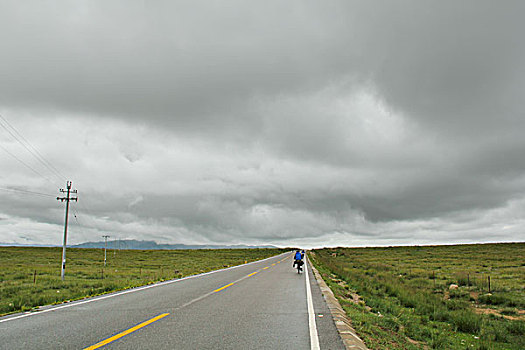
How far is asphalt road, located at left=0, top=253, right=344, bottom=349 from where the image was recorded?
6297 mm

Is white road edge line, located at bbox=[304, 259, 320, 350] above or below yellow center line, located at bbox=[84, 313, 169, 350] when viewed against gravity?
below

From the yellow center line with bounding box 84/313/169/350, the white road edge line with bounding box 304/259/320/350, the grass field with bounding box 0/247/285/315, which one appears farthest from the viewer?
the grass field with bounding box 0/247/285/315

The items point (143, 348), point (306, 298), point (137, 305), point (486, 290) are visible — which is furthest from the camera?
point (486, 290)

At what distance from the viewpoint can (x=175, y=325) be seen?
25.4 feet

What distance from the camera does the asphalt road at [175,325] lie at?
630cm

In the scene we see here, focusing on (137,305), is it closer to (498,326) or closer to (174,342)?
(174,342)

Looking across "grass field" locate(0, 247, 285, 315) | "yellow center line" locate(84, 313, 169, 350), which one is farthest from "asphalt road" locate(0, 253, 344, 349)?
"grass field" locate(0, 247, 285, 315)

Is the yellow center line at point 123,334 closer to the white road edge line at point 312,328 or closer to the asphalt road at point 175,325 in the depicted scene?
the asphalt road at point 175,325

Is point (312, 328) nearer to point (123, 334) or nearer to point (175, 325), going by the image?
point (175, 325)

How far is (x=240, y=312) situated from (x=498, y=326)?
27.8ft

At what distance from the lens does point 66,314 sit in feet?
30.4

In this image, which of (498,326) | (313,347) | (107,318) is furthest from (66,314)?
(498,326)

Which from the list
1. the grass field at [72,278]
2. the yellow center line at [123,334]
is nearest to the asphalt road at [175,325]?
the yellow center line at [123,334]

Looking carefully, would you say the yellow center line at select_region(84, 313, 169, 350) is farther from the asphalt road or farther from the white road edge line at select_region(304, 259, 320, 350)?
the white road edge line at select_region(304, 259, 320, 350)
